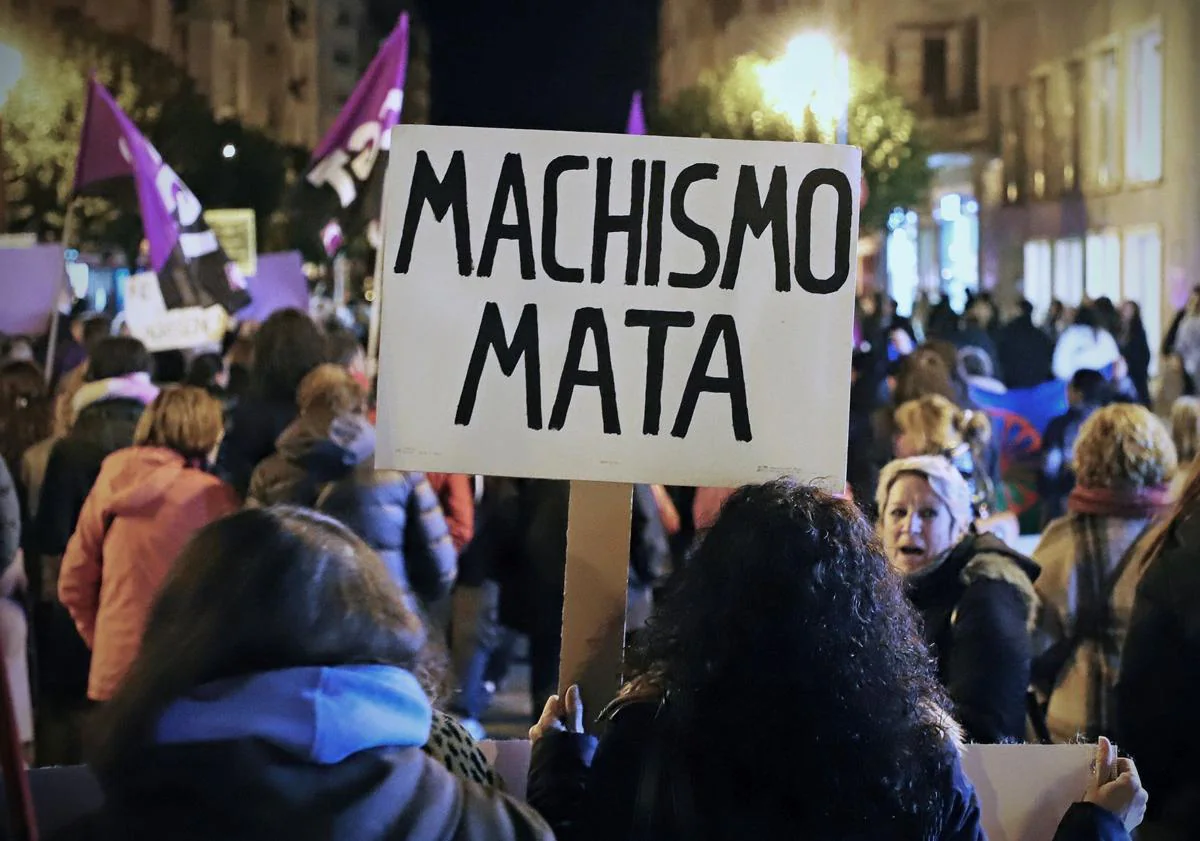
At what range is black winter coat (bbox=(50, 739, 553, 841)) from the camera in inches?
76.9

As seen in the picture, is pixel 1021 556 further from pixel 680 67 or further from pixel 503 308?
pixel 680 67

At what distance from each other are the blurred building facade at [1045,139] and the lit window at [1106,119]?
4cm

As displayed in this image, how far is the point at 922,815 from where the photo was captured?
2.33m

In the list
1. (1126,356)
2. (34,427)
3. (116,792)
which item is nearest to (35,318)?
(34,427)

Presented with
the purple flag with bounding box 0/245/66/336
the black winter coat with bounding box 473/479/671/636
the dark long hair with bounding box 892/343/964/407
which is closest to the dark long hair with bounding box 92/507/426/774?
the black winter coat with bounding box 473/479/671/636

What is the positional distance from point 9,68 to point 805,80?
71.3ft

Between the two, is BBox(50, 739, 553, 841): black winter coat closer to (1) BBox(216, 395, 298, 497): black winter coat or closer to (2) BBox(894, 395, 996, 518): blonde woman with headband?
(2) BBox(894, 395, 996, 518): blonde woman with headband

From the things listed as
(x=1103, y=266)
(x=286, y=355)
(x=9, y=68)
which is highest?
(x=9, y=68)

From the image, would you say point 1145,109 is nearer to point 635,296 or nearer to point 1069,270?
point 1069,270

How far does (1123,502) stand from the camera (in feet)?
15.4

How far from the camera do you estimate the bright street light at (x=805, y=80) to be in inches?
948

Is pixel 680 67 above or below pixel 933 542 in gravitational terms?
above

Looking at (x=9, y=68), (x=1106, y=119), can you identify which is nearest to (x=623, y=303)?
(x=1106, y=119)

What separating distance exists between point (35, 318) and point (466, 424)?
7.69 metres
